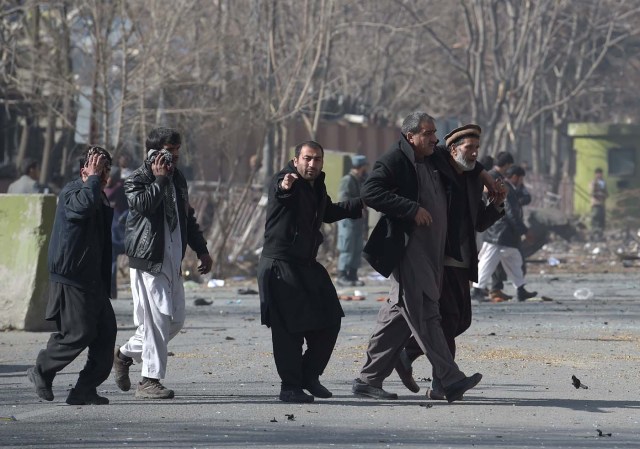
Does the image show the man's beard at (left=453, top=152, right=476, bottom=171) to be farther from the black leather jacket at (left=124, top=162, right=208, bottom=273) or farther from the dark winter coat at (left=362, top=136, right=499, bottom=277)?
the black leather jacket at (left=124, top=162, right=208, bottom=273)

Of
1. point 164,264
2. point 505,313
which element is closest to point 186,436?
point 164,264

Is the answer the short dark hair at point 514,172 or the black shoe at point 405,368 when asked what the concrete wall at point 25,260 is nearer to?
the black shoe at point 405,368

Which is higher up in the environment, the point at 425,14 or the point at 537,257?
the point at 425,14

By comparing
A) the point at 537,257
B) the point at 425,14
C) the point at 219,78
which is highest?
the point at 425,14

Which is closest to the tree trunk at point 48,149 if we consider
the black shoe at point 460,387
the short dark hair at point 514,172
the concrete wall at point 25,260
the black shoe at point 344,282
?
the black shoe at point 344,282

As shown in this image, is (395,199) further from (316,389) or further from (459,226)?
(316,389)

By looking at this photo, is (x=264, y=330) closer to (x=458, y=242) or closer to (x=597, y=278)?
(x=458, y=242)

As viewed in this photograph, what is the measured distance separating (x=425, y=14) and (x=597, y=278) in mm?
18611

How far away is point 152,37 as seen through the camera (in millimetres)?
22625

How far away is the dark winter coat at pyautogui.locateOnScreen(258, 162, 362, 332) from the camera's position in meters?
9.16

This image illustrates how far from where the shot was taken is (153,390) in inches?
363

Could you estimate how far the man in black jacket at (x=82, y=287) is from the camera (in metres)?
8.95

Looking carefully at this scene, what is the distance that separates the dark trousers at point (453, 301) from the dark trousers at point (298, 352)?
0.67 m

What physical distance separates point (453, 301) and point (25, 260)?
19.5ft
